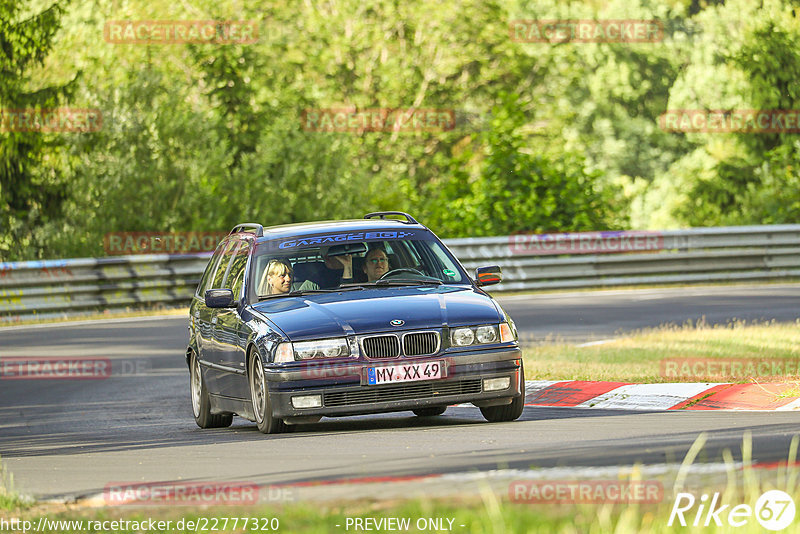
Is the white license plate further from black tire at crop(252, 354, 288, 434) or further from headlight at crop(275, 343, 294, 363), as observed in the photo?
black tire at crop(252, 354, 288, 434)

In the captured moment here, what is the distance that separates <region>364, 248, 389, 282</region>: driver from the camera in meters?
11.3

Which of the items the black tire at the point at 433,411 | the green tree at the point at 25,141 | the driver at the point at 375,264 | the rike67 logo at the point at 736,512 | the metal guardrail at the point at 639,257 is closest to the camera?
the rike67 logo at the point at 736,512

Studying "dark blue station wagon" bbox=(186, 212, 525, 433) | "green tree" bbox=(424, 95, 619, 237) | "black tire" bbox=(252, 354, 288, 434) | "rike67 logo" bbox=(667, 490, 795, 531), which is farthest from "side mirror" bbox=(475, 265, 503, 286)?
"green tree" bbox=(424, 95, 619, 237)

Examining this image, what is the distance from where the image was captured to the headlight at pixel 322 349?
9.94 m

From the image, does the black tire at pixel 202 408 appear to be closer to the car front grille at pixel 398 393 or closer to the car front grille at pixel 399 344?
the car front grille at pixel 398 393

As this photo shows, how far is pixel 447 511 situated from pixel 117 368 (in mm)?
11778

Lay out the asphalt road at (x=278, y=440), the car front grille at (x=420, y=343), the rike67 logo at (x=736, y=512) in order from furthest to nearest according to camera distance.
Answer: the car front grille at (x=420, y=343) → the asphalt road at (x=278, y=440) → the rike67 logo at (x=736, y=512)

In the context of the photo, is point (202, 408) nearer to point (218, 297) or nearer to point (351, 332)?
point (218, 297)

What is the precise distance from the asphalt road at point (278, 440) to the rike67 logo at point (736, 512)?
5.17 ft

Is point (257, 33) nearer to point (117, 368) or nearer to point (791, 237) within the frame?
point (791, 237)

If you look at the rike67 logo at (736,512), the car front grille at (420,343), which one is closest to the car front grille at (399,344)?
the car front grille at (420,343)

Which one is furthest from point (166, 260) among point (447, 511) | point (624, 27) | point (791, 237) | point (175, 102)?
point (624, 27)

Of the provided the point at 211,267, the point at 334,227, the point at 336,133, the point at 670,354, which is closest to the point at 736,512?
the point at 334,227

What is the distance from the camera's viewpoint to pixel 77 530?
247 inches
